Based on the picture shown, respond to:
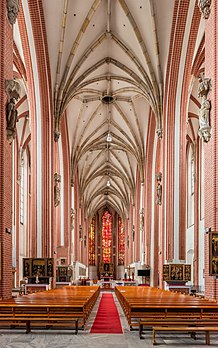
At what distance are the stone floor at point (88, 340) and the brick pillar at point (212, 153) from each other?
10.4 ft

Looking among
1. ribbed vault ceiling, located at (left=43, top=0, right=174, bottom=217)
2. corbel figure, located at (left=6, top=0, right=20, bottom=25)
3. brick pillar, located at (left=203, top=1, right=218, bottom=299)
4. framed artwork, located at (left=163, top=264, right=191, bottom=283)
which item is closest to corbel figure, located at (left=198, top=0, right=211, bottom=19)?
brick pillar, located at (left=203, top=1, right=218, bottom=299)

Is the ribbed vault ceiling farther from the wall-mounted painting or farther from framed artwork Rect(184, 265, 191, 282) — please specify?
framed artwork Rect(184, 265, 191, 282)

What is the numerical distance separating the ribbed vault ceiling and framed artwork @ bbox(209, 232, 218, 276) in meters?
12.2

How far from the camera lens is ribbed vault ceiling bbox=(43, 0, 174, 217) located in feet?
72.7

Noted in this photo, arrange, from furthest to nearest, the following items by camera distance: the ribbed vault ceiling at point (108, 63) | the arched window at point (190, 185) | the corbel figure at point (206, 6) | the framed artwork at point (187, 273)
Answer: the arched window at point (190, 185)
the framed artwork at point (187, 273)
the ribbed vault ceiling at point (108, 63)
the corbel figure at point (206, 6)

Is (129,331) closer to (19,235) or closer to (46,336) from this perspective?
(46,336)

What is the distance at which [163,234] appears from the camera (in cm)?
2459

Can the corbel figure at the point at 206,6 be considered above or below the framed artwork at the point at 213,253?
above

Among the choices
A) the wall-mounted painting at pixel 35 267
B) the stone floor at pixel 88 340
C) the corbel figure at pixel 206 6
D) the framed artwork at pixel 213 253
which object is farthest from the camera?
the wall-mounted painting at pixel 35 267

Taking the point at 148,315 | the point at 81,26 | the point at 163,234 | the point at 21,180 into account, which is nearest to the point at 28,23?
the point at 81,26

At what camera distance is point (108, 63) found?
27.5 metres

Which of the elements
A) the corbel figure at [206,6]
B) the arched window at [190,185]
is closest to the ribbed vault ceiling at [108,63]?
the arched window at [190,185]

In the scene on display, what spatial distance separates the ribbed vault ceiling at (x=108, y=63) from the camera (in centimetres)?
2216

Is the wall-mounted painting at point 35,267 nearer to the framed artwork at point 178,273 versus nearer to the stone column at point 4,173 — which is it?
the framed artwork at point 178,273
